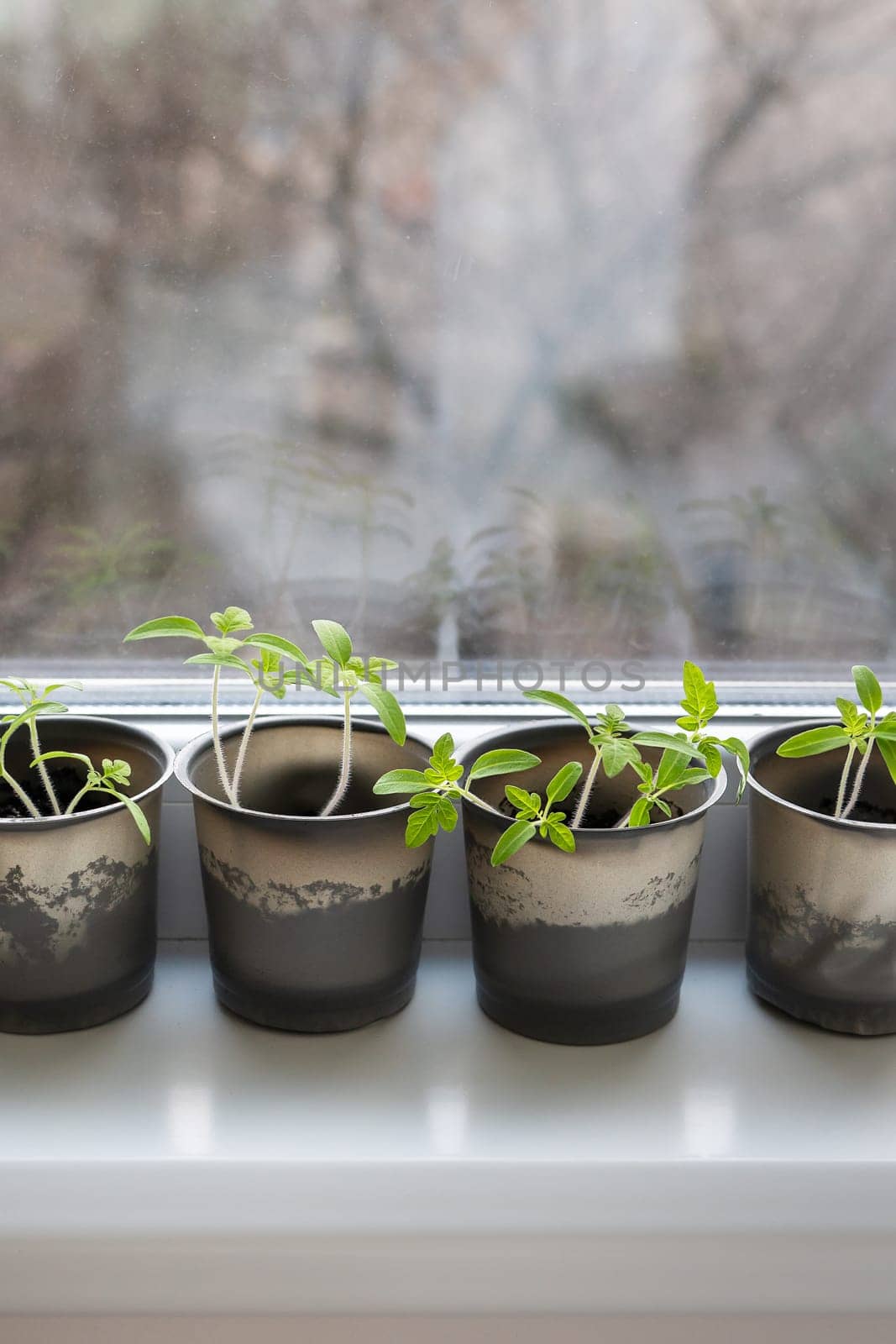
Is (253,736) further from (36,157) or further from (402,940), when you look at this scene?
(36,157)

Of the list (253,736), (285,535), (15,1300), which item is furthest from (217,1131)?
(285,535)

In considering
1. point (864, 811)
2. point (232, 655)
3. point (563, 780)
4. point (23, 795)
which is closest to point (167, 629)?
point (232, 655)

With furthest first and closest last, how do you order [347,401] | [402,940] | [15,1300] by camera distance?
1. [347,401]
2. [402,940]
3. [15,1300]

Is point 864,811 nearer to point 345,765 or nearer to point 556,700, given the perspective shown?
point 556,700

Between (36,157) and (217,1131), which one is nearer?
(217,1131)

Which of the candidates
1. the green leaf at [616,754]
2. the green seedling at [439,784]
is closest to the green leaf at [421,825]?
the green seedling at [439,784]

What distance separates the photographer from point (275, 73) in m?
0.75

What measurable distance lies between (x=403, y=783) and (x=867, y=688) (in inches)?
11.0

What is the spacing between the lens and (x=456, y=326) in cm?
79

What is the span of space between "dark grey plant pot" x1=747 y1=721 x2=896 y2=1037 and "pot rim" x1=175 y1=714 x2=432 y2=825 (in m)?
0.22

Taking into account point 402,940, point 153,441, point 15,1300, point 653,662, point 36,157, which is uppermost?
point 36,157

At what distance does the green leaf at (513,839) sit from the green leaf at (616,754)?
0.05 m

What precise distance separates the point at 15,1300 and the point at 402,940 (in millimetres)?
272

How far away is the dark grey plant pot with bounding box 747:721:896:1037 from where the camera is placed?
2.13 ft
